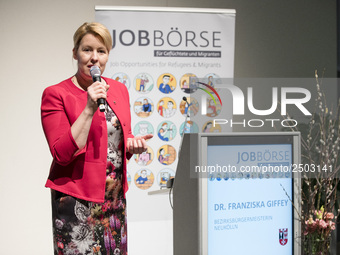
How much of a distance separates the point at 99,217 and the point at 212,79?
2.47 metres

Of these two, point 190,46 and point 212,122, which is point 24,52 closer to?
point 190,46

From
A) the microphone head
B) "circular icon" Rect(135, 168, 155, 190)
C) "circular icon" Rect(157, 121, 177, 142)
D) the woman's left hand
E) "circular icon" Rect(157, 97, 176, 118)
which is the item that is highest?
the microphone head

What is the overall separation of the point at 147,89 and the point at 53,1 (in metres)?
1.37

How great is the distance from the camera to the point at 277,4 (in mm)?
5008

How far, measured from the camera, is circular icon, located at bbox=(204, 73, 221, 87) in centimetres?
412

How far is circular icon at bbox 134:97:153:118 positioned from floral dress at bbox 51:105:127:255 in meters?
2.08

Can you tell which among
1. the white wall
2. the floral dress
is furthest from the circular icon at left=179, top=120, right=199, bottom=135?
the floral dress

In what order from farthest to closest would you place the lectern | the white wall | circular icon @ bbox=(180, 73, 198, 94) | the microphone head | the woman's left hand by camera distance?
the white wall → circular icon @ bbox=(180, 73, 198, 94) → the woman's left hand → the microphone head → the lectern

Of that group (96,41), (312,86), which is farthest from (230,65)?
(96,41)

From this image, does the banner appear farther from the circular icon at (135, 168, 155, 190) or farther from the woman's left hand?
the woman's left hand

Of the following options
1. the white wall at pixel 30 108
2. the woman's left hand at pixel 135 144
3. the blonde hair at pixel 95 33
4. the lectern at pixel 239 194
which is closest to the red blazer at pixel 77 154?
the woman's left hand at pixel 135 144

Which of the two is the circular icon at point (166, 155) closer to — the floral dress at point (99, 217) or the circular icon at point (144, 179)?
the circular icon at point (144, 179)

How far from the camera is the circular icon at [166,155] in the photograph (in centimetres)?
410

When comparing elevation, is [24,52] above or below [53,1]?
below
